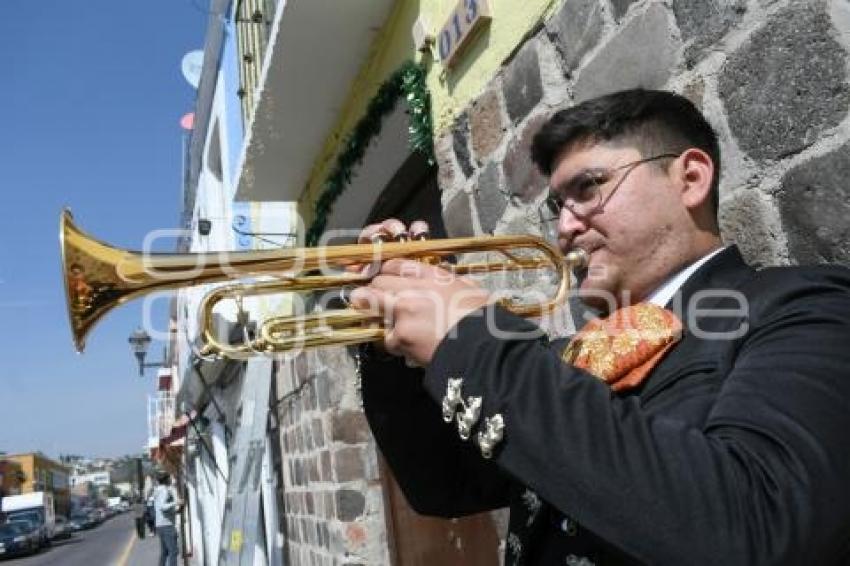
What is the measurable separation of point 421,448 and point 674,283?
65cm

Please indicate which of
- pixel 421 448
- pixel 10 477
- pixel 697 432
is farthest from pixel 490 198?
pixel 10 477

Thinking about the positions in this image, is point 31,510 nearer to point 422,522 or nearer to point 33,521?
point 33,521

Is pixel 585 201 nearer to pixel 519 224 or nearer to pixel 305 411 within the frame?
pixel 519 224

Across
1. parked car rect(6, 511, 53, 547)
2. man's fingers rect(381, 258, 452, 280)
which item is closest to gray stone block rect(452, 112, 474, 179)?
man's fingers rect(381, 258, 452, 280)

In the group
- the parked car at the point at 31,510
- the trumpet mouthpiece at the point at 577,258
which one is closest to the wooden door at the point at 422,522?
the trumpet mouthpiece at the point at 577,258

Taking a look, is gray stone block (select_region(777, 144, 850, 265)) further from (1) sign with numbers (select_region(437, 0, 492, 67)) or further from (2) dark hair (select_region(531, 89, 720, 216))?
(1) sign with numbers (select_region(437, 0, 492, 67))

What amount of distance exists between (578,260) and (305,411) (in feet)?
13.4

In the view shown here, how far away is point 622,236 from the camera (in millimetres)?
1456

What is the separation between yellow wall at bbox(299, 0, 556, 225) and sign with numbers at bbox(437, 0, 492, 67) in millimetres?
27

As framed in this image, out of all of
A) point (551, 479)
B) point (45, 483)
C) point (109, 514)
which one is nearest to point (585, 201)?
point (551, 479)

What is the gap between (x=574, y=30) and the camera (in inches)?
84.0

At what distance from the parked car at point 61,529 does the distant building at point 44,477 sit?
1.05m

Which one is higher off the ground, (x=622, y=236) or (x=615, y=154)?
(x=615, y=154)

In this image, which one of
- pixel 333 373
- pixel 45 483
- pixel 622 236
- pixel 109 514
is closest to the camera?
pixel 622 236
